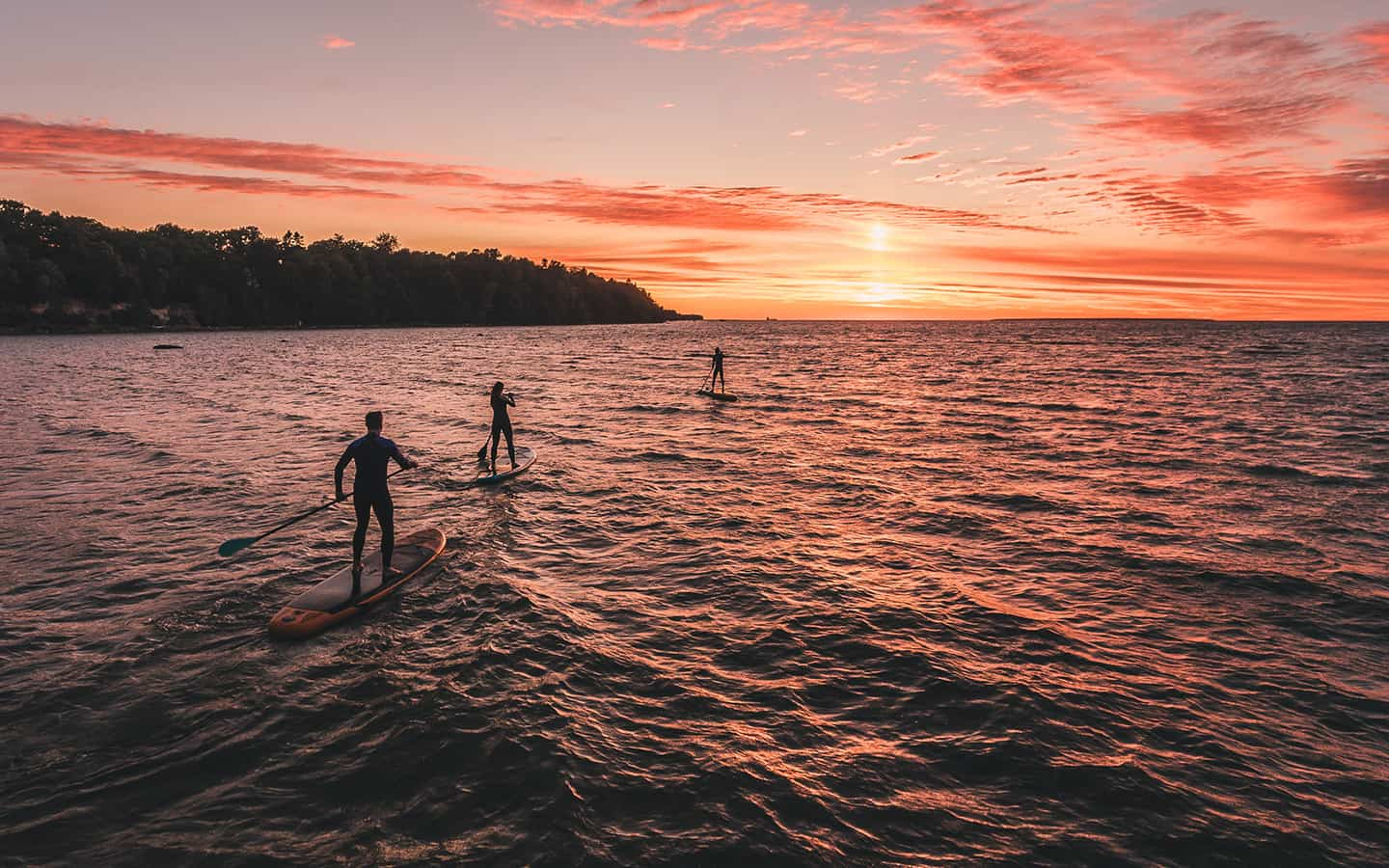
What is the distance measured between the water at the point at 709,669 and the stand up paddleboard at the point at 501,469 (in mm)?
547

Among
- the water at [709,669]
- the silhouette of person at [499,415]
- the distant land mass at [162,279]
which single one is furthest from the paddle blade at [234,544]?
the distant land mass at [162,279]

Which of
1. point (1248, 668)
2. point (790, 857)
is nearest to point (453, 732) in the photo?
point (790, 857)

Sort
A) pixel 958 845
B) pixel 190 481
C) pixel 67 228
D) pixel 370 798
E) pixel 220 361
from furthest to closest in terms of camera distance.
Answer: pixel 67 228 → pixel 220 361 → pixel 190 481 → pixel 370 798 → pixel 958 845

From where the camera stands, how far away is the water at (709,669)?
6930 mm

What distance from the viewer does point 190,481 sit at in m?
20.5

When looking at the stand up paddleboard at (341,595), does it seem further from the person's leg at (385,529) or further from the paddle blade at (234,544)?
the paddle blade at (234,544)

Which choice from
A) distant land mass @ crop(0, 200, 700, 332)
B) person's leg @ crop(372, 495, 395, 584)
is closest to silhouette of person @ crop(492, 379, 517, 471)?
person's leg @ crop(372, 495, 395, 584)

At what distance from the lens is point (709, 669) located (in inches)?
393

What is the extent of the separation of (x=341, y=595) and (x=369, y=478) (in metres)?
2.06

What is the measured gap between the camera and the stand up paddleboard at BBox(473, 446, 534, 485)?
2108 centimetres

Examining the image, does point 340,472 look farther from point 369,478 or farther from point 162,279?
point 162,279

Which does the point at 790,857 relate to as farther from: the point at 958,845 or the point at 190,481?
the point at 190,481

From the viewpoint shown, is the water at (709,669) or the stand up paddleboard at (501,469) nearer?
the water at (709,669)

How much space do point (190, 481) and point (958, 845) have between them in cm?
2299
